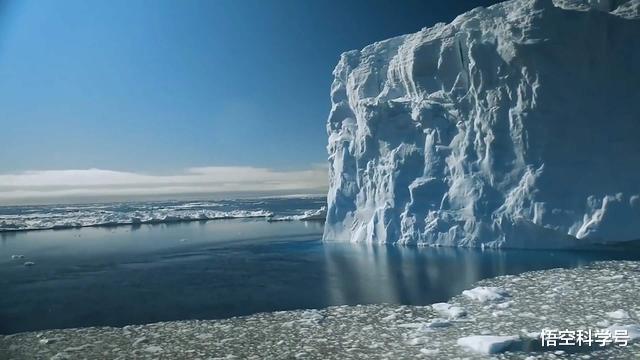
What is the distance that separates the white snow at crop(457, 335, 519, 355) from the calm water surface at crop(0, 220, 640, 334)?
356 cm

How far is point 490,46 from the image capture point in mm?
21250

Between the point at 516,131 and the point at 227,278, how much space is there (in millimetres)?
13432

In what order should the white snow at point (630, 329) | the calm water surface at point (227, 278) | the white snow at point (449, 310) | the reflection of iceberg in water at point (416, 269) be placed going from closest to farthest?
1. the white snow at point (630, 329)
2. the white snow at point (449, 310)
3. the calm water surface at point (227, 278)
4. the reflection of iceberg in water at point (416, 269)

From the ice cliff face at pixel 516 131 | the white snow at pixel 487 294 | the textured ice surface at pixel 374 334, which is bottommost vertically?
the textured ice surface at pixel 374 334

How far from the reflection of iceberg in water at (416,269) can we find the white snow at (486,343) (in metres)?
3.57

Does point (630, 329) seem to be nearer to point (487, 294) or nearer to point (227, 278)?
point (487, 294)

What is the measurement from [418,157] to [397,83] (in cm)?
486

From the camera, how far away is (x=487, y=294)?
11797 millimetres

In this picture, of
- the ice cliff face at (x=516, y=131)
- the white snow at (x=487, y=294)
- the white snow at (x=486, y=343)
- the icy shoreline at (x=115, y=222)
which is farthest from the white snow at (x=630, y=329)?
the icy shoreline at (x=115, y=222)

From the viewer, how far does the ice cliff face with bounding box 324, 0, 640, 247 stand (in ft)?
63.8

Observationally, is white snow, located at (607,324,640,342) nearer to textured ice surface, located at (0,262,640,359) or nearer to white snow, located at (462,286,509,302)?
textured ice surface, located at (0,262,640,359)

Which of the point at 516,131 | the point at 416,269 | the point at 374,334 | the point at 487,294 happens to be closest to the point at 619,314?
the point at 487,294

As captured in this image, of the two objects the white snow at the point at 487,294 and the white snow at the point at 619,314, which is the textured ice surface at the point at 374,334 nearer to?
the white snow at the point at 619,314

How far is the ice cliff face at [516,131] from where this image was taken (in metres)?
19.5
